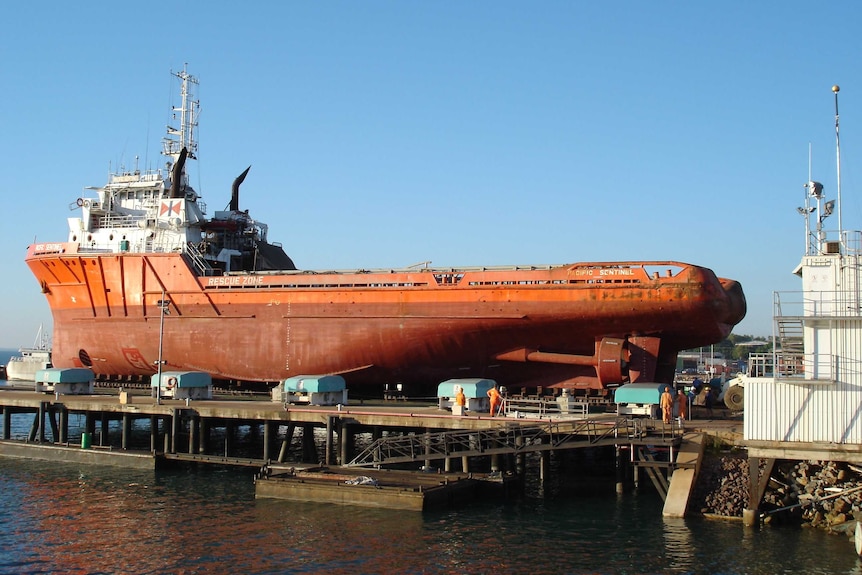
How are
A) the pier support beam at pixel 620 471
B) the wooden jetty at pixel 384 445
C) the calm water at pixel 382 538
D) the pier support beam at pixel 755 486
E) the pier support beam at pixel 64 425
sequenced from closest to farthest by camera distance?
1. the calm water at pixel 382 538
2. the pier support beam at pixel 755 486
3. the wooden jetty at pixel 384 445
4. the pier support beam at pixel 620 471
5. the pier support beam at pixel 64 425

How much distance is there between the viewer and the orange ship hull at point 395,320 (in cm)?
3247

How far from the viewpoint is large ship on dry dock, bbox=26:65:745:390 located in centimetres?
3266

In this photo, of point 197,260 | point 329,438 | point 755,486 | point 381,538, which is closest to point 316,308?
point 197,260

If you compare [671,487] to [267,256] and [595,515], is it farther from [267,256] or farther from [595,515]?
[267,256]

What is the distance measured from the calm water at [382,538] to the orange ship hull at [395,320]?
27.4 ft

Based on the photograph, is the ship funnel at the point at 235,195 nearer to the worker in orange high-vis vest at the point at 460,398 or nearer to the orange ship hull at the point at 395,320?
the orange ship hull at the point at 395,320

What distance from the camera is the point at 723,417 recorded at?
29359 mm

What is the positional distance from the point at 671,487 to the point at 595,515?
2.15m

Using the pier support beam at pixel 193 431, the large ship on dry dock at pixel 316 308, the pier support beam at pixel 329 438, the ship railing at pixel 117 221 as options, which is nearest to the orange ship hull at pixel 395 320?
the large ship on dry dock at pixel 316 308

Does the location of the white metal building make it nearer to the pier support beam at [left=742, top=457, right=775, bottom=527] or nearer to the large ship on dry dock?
the pier support beam at [left=742, top=457, right=775, bottom=527]

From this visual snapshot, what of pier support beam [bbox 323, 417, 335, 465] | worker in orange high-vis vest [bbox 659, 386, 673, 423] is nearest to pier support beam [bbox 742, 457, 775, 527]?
worker in orange high-vis vest [bbox 659, 386, 673, 423]

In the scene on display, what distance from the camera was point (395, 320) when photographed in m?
35.7

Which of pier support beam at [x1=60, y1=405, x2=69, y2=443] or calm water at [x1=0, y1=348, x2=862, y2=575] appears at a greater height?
pier support beam at [x1=60, y1=405, x2=69, y2=443]

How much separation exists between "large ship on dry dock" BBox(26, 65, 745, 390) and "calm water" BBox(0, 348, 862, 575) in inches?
335
